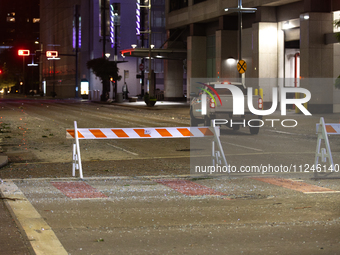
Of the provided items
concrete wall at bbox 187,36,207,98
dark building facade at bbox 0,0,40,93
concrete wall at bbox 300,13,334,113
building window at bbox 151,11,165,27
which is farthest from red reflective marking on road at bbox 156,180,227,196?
dark building facade at bbox 0,0,40,93

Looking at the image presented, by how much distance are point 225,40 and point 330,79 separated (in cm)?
1534

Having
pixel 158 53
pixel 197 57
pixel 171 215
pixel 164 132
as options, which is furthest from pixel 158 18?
pixel 171 215

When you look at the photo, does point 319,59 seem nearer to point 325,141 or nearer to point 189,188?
point 325,141

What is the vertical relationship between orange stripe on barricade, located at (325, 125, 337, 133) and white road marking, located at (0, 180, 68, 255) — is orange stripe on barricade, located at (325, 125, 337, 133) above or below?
above

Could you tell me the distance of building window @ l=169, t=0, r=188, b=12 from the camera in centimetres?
5406

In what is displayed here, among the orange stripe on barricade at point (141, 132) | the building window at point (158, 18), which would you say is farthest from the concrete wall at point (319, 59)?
the building window at point (158, 18)

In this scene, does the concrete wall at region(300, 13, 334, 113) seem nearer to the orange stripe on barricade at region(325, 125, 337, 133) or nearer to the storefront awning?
the orange stripe on barricade at region(325, 125, 337, 133)

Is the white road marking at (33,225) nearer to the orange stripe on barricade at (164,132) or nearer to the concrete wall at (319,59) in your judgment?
the orange stripe on barricade at (164,132)

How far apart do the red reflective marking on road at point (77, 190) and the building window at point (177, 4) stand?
46332 millimetres

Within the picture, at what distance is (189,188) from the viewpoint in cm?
902

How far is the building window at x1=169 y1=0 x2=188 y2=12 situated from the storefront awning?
4.61m

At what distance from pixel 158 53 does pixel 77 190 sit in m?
48.0

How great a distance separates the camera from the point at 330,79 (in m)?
33.1

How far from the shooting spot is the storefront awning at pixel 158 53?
54447mm
